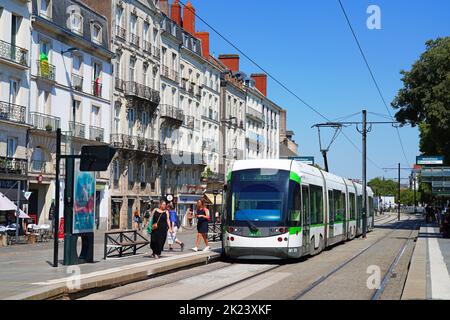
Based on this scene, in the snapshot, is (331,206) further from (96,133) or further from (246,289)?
(96,133)

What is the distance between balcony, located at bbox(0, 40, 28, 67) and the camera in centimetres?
3503

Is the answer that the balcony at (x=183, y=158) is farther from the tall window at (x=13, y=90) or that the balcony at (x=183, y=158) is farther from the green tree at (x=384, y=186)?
the green tree at (x=384, y=186)

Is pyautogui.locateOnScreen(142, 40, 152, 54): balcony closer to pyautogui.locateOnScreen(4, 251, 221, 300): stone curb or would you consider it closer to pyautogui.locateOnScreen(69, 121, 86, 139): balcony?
pyautogui.locateOnScreen(69, 121, 86, 139): balcony

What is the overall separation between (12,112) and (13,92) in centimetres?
125

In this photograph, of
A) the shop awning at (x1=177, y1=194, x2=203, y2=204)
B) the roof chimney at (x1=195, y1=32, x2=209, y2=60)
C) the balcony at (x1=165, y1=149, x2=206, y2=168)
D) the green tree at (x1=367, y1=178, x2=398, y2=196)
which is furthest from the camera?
the green tree at (x1=367, y1=178, x2=398, y2=196)

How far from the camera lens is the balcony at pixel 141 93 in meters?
50.7

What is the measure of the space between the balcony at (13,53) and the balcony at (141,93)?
14.0 meters

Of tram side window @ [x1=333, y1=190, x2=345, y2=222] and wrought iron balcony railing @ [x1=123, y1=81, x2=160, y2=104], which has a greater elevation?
wrought iron balcony railing @ [x1=123, y1=81, x2=160, y2=104]

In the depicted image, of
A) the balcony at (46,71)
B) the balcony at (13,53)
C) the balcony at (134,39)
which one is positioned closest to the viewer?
the balcony at (13,53)

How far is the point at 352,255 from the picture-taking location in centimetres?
2278

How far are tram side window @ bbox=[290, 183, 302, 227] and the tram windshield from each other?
11.3 inches

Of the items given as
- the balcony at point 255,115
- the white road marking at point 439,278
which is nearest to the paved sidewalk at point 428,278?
the white road marking at point 439,278

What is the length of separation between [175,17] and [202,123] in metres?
10.9

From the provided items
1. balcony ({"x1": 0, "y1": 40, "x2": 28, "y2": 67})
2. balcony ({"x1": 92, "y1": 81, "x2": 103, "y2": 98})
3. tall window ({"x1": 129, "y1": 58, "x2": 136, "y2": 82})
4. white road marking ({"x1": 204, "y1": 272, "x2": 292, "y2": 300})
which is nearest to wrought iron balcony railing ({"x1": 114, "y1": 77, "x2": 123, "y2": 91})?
tall window ({"x1": 129, "y1": 58, "x2": 136, "y2": 82})
